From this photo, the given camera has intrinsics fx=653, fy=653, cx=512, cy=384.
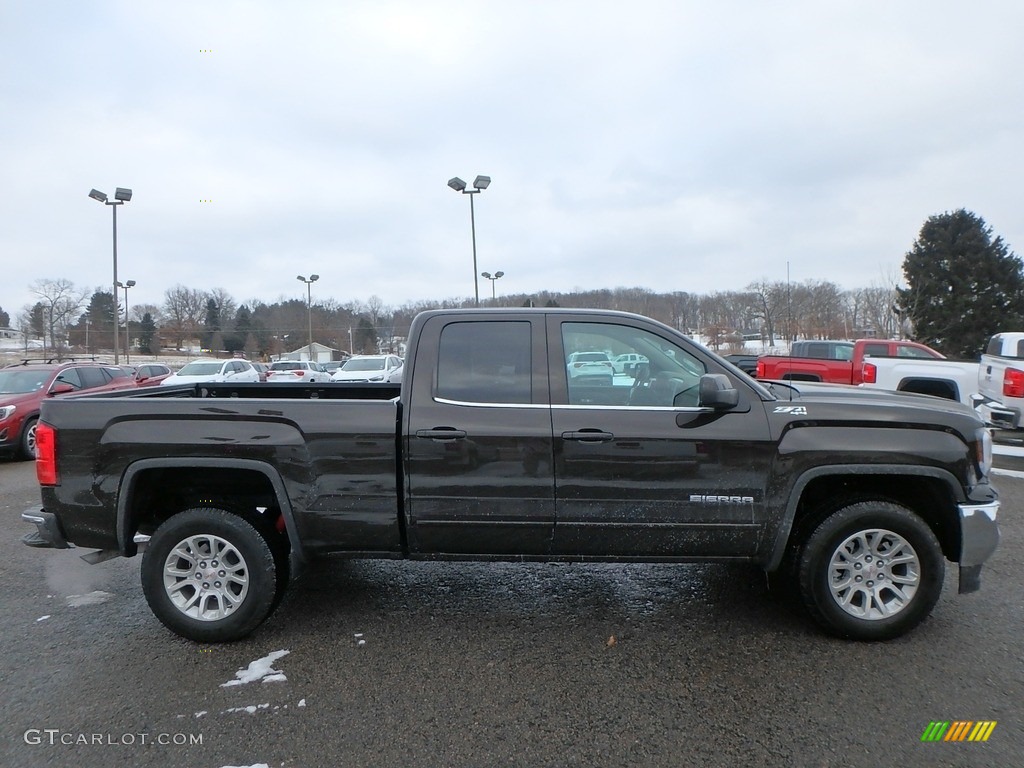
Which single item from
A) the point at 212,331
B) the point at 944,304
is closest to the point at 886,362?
the point at 944,304

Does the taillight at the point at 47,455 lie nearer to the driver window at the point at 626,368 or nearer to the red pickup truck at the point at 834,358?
the driver window at the point at 626,368

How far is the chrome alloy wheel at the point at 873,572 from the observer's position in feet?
11.9

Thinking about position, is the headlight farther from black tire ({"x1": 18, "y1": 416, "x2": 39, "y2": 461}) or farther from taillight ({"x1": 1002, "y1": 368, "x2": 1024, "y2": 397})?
black tire ({"x1": 18, "y1": 416, "x2": 39, "y2": 461})

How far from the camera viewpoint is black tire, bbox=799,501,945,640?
3596mm

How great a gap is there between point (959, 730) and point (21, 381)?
1365cm

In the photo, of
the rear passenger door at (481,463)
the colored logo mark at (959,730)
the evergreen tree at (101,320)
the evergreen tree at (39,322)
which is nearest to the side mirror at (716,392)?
the rear passenger door at (481,463)

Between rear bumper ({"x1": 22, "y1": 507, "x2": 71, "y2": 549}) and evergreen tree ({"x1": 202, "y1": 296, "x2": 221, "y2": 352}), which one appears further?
evergreen tree ({"x1": 202, "y1": 296, "x2": 221, "y2": 352})

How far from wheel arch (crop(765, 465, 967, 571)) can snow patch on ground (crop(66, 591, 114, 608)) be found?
14.3ft

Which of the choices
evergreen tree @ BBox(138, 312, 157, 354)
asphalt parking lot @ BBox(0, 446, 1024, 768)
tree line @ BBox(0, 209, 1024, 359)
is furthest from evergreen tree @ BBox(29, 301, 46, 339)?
asphalt parking lot @ BBox(0, 446, 1024, 768)

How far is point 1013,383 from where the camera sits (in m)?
9.46

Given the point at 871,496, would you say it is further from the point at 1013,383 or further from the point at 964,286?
the point at 964,286

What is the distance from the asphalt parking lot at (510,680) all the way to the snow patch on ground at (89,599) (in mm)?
16

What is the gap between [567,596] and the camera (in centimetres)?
441

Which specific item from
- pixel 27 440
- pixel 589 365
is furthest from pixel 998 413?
pixel 27 440
